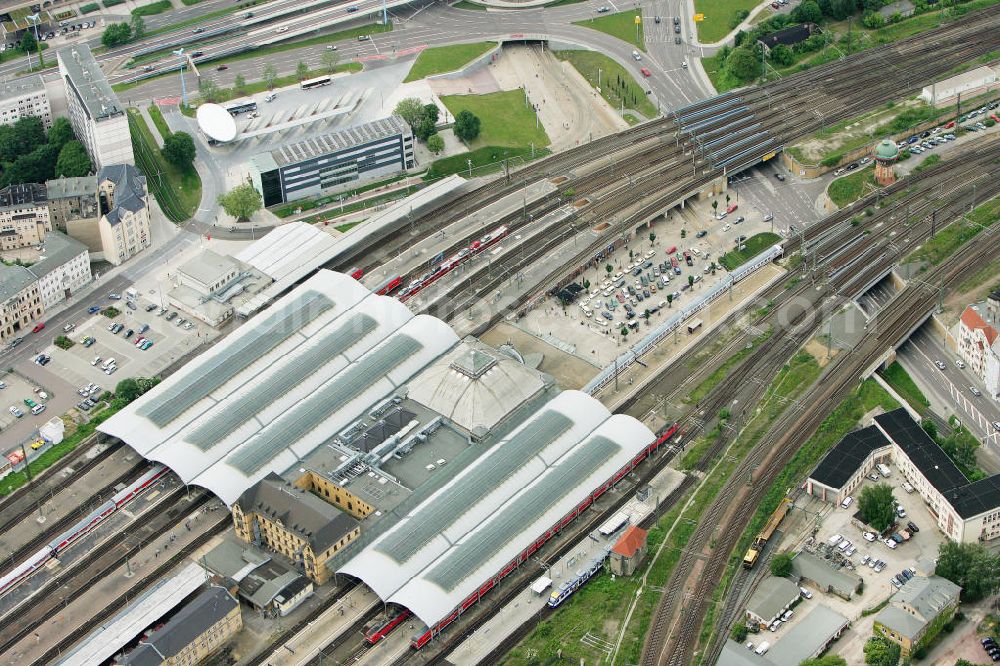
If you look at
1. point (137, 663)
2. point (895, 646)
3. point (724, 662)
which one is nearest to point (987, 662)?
point (895, 646)

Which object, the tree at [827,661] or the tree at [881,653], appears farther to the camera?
the tree at [881,653]

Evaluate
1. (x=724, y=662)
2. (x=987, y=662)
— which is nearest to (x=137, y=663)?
(x=724, y=662)

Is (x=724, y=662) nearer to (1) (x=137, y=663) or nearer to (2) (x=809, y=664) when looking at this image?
(2) (x=809, y=664)

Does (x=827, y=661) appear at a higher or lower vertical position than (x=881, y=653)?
lower

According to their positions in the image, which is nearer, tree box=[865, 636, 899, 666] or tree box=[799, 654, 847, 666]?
tree box=[799, 654, 847, 666]

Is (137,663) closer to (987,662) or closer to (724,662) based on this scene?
(724,662)
